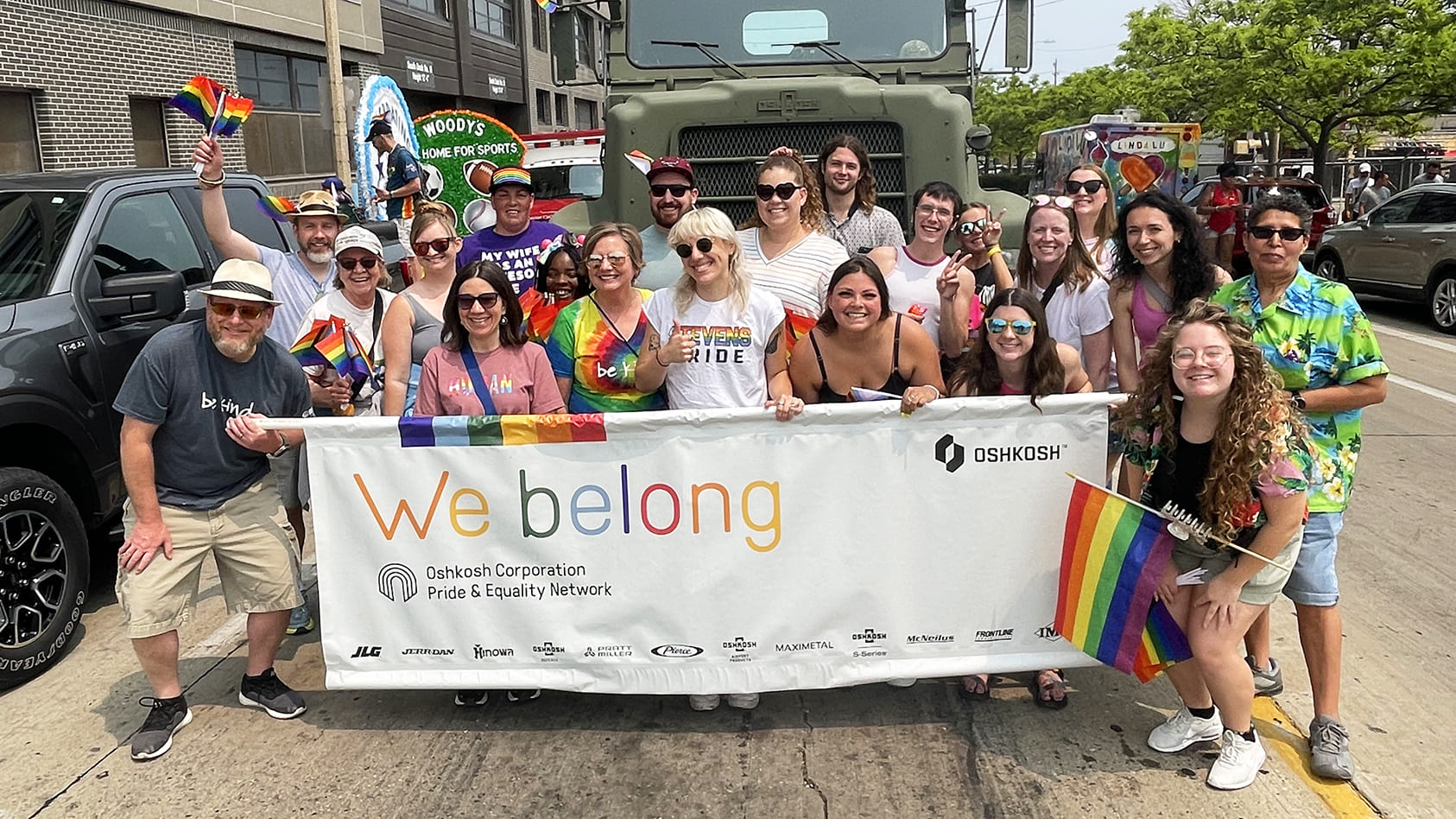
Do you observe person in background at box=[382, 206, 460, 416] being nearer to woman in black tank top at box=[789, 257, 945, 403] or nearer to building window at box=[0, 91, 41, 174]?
woman in black tank top at box=[789, 257, 945, 403]

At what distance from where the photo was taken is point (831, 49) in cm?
677

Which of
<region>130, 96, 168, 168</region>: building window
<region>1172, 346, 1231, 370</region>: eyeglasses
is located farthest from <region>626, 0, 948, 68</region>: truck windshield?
<region>130, 96, 168, 168</region>: building window

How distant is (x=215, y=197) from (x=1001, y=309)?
3450mm

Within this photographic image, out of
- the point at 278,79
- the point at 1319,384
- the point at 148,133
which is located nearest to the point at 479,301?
the point at 1319,384

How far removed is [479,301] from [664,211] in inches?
52.1

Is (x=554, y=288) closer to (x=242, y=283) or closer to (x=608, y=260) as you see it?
(x=608, y=260)

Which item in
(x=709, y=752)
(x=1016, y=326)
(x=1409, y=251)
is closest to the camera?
(x=709, y=752)

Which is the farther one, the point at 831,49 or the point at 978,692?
the point at 831,49

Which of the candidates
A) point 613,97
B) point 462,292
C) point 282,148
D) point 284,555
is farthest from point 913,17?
point 282,148

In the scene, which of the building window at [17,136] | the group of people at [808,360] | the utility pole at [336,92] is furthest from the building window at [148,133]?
the group of people at [808,360]

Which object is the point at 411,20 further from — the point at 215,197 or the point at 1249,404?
the point at 1249,404

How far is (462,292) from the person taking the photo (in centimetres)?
394

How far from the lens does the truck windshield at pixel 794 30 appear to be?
22.2 feet

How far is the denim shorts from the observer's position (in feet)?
11.5
